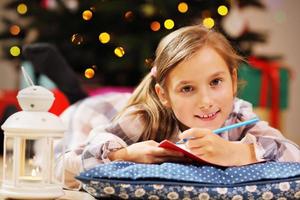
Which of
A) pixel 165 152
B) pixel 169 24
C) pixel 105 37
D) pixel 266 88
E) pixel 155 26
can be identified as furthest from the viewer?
pixel 266 88

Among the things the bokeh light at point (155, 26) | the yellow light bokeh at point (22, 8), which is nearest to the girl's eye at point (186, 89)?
the bokeh light at point (155, 26)

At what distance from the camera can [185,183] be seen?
3.67 ft

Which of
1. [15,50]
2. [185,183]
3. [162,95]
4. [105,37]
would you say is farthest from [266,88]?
[185,183]

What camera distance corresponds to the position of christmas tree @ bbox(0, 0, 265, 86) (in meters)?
2.77

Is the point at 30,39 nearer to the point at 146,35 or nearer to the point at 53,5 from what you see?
the point at 53,5

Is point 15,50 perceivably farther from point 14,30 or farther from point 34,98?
point 34,98

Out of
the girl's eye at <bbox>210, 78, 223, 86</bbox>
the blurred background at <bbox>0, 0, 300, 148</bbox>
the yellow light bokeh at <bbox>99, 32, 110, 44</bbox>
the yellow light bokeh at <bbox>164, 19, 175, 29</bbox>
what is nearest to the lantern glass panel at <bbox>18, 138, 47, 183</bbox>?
the girl's eye at <bbox>210, 78, 223, 86</bbox>

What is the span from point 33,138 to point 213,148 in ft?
1.11

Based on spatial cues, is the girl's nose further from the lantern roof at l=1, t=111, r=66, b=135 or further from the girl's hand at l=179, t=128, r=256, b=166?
the lantern roof at l=1, t=111, r=66, b=135

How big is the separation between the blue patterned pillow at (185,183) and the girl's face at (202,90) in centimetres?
19

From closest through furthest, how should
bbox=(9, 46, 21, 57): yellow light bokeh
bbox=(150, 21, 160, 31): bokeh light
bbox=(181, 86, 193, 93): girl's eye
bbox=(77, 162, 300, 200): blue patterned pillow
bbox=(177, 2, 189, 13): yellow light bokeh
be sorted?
bbox=(77, 162, 300, 200): blue patterned pillow
bbox=(181, 86, 193, 93): girl's eye
bbox=(177, 2, 189, 13): yellow light bokeh
bbox=(150, 21, 160, 31): bokeh light
bbox=(9, 46, 21, 57): yellow light bokeh

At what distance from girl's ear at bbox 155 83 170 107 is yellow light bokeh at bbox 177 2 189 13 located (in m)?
1.02

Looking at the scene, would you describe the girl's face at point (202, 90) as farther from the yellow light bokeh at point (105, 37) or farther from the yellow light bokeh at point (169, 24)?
the yellow light bokeh at point (105, 37)

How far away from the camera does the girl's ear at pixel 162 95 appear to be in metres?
1.41
